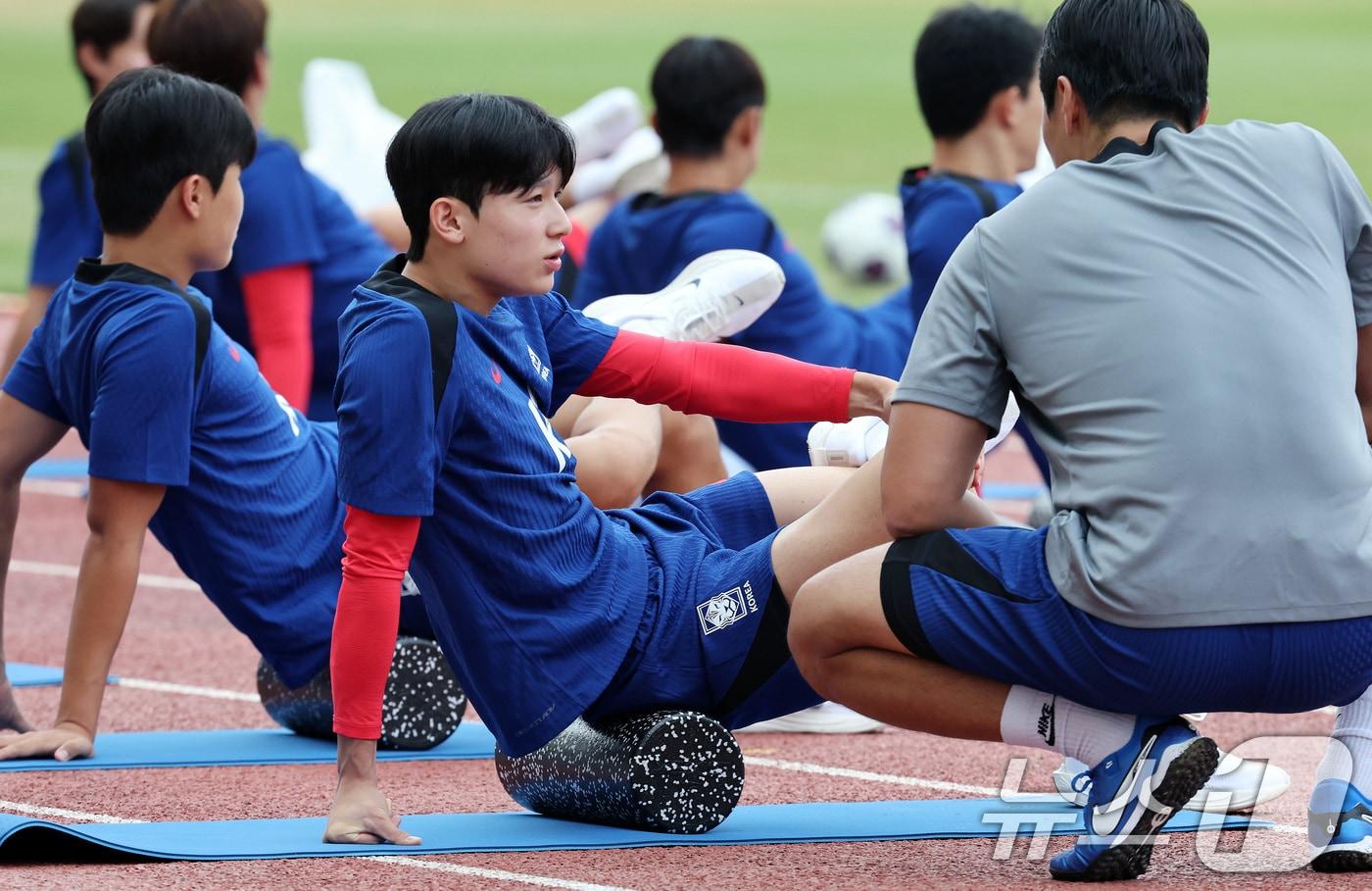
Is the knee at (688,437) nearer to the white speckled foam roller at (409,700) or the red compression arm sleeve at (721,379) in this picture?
the white speckled foam roller at (409,700)

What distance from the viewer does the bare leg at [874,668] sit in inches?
112

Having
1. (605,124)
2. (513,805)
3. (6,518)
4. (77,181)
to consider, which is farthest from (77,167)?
(513,805)

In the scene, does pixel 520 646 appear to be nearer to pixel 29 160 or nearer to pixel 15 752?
pixel 15 752

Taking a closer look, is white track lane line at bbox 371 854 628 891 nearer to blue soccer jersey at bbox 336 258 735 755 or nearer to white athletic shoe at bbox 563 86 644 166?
blue soccer jersey at bbox 336 258 735 755

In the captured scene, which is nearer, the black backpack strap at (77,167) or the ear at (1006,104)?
the ear at (1006,104)

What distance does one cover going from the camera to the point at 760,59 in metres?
28.2

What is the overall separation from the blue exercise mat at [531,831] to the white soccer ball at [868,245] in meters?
10.8

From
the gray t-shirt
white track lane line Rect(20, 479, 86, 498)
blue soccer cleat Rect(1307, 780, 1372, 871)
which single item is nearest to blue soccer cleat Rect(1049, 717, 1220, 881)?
the gray t-shirt

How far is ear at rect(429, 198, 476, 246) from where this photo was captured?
306 cm

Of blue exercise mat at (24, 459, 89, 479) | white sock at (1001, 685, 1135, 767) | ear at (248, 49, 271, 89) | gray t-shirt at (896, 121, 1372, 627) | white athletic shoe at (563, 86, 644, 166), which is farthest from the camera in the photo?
blue exercise mat at (24, 459, 89, 479)

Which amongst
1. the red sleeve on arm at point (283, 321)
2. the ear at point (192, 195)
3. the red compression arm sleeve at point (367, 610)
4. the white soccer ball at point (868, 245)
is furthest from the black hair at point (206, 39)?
the white soccer ball at point (868, 245)

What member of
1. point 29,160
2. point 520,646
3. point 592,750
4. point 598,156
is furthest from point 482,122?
point 29,160

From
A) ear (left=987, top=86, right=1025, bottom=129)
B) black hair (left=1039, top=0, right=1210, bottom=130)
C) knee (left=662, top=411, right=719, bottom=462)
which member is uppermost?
black hair (left=1039, top=0, right=1210, bottom=130)

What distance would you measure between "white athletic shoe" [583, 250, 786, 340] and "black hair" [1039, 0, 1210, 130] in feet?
4.61
